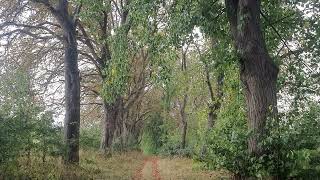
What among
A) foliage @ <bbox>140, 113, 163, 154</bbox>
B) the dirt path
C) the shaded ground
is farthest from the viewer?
foliage @ <bbox>140, 113, 163, 154</bbox>

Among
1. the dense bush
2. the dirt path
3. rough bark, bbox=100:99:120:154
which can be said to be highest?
rough bark, bbox=100:99:120:154

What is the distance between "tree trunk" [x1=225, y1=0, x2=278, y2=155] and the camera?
10.5 m

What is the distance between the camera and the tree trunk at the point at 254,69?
10.5 metres

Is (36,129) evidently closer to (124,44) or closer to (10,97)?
(10,97)

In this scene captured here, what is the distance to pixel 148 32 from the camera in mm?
11648

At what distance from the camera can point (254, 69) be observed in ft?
34.8

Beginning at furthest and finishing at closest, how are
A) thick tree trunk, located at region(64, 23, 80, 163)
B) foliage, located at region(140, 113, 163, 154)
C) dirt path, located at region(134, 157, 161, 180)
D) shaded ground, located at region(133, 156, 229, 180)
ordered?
foliage, located at region(140, 113, 163, 154)
thick tree trunk, located at region(64, 23, 80, 163)
dirt path, located at region(134, 157, 161, 180)
shaded ground, located at region(133, 156, 229, 180)

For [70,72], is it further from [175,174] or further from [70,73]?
[175,174]

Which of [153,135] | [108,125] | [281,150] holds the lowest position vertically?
[281,150]

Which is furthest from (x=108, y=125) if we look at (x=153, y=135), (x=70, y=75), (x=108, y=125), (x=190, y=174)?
(x=153, y=135)

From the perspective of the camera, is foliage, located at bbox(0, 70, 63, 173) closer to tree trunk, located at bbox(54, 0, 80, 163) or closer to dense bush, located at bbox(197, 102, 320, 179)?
tree trunk, located at bbox(54, 0, 80, 163)

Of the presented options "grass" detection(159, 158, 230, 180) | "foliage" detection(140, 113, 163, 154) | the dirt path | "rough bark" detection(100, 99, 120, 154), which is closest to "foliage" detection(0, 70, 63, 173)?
the dirt path

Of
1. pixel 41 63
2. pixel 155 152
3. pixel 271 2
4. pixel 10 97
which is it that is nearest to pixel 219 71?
pixel 271 2

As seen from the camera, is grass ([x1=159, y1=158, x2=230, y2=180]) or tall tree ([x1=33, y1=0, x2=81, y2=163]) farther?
tall tree ([x1=33, y1=0, x2=81, y2=163])
